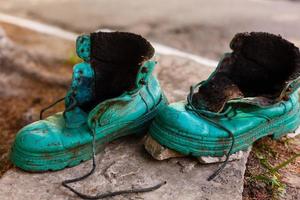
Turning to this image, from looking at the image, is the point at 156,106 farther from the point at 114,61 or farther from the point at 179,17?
the point at 179,17

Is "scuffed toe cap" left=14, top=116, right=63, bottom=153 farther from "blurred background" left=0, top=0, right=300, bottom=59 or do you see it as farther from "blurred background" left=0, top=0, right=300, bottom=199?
"blurred background" left=0, top=0, right=300, bottom=59

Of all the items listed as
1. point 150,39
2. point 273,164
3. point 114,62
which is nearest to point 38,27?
point 150,39

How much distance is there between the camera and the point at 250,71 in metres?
2.27

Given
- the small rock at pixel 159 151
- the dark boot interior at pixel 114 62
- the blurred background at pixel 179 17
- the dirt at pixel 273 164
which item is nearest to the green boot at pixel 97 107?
the dark boot interior at pixel 114 62

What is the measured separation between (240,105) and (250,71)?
306 mm

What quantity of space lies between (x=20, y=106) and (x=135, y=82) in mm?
1371

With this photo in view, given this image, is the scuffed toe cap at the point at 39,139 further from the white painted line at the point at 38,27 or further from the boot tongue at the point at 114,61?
the white painted line at the point at 38,27

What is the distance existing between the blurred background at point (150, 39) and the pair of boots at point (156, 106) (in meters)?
0.19

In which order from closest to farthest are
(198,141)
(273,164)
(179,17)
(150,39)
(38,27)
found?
1. (198,141)
2. (273,164)
3. (150,39)
4. (38,27)
5. (179,17)

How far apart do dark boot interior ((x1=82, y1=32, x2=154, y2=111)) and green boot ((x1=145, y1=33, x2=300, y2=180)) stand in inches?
9.3

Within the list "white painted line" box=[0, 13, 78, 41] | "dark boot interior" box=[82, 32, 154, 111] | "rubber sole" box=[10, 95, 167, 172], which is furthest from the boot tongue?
"white painted line" box=[0, 13, 78, 41]

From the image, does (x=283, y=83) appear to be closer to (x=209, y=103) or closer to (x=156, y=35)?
(x=209, y=103)

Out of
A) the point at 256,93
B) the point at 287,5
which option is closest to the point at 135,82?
the point at 256,93

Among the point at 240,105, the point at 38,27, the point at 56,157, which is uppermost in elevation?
the point at 240,105
